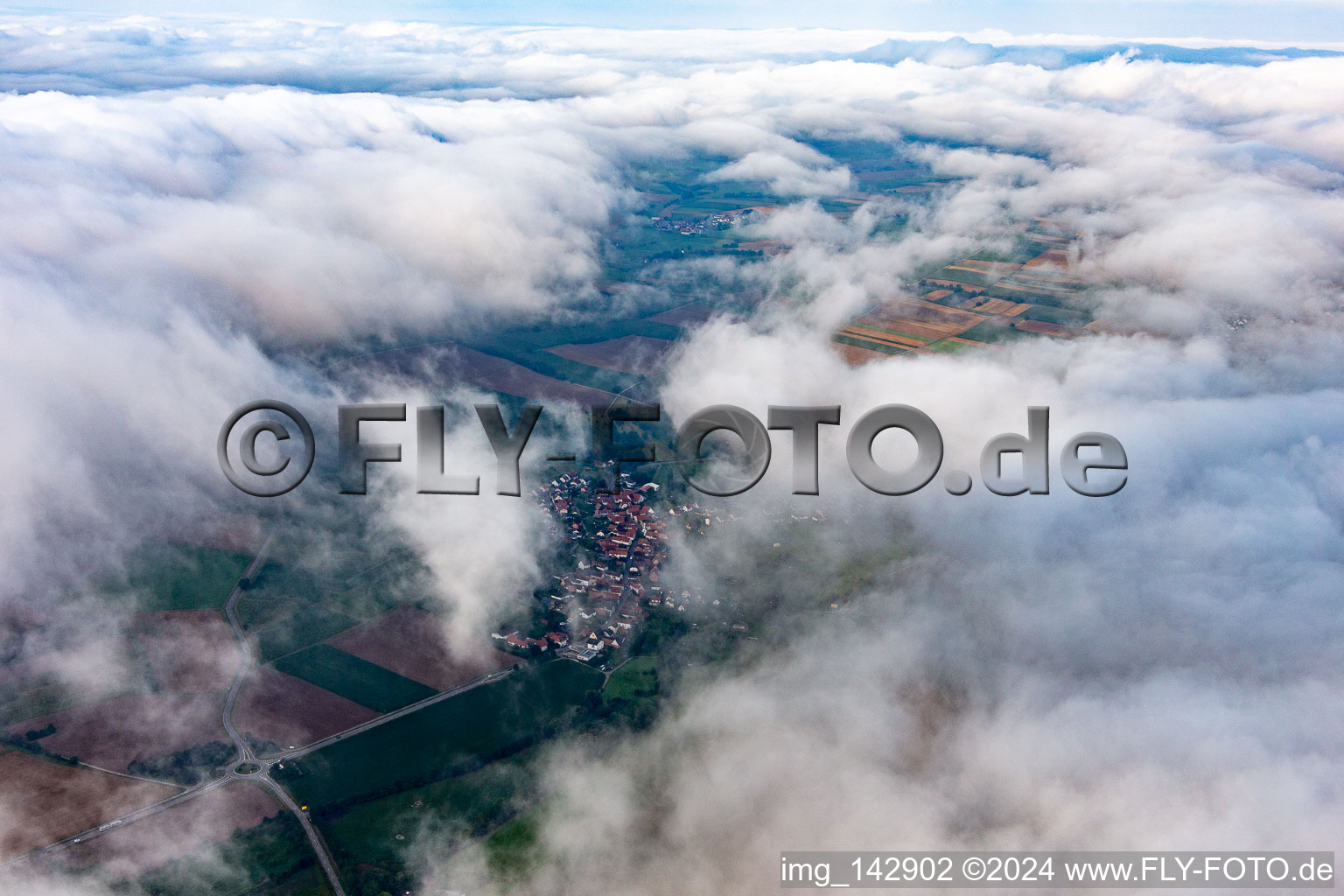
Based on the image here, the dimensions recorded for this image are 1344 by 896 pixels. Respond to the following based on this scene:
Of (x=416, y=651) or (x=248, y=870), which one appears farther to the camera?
(x=416, y=651)

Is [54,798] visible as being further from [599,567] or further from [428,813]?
[599,567]

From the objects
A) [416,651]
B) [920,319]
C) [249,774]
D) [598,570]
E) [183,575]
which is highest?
[920,319]

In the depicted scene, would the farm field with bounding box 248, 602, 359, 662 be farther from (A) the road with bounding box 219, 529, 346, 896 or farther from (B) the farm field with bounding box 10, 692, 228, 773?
(B) the farm field with bounding box 10, 692, 228, 773

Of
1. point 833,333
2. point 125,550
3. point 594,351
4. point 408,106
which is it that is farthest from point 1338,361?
point 408,106

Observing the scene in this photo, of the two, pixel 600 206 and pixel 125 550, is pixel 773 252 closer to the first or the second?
pixel 600 206

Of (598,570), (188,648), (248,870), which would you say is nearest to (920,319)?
(598,570)

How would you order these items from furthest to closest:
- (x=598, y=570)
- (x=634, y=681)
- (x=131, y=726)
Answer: (x=598, y=570) < (x=634, y=681) < (x=131, y=726)
